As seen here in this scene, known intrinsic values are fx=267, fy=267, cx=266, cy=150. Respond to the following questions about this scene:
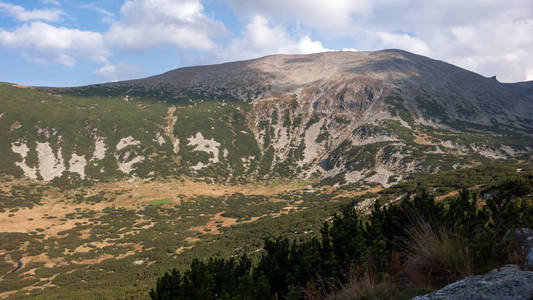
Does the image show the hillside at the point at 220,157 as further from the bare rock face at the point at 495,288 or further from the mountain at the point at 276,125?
the bare rock face at the point at 495,288

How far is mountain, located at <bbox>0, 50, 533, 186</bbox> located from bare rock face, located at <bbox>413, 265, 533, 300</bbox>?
78005 mm

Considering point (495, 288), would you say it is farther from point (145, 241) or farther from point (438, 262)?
point (145, 241)

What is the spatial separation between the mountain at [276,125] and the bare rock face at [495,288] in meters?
78.0

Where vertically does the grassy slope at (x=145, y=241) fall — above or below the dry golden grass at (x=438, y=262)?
below

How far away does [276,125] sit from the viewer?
134125mm

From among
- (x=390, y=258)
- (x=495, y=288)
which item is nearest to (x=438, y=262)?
(x=495, y=288)

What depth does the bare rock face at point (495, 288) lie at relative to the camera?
12.8ft

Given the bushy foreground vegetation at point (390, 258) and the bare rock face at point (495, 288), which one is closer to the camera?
the bare rock face at point (495, 288)

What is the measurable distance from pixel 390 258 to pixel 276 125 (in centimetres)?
12622

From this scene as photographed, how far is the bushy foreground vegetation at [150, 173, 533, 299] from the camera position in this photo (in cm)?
601

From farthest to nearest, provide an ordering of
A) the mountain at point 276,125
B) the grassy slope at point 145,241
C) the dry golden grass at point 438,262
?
the mountain at point 276,125
the grassy slope at point 145,241
the dry golden grass at point 438,262

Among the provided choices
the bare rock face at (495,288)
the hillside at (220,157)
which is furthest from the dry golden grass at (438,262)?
the hillside at (220,157)

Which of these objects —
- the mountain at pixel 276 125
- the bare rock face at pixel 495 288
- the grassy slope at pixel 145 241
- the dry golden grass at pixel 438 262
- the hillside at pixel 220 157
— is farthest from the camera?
the mountain at pixel 276 125

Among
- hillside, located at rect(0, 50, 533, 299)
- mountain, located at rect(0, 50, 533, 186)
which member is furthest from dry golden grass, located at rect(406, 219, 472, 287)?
mountain, located at rect(0, 50, 533, 186)
